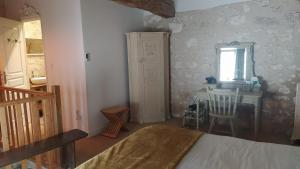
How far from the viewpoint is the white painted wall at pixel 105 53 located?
3434 mm

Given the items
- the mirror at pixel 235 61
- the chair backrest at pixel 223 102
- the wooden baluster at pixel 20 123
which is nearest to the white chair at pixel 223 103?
the chair backrest at pixel 223 102

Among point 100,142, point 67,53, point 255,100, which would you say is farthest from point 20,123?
point 255,100

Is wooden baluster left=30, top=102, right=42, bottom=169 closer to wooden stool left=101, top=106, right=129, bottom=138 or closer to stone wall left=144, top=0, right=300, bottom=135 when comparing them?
wooden stool left=101, top=106, right=129, bottom=138

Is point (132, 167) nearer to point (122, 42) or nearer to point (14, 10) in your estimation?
point (122, 42)

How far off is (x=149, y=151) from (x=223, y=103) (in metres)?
1.99

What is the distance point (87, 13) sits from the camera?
131 inches

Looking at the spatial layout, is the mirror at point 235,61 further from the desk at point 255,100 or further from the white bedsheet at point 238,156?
the white bedsheet at point 238,156

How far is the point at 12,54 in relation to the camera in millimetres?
3963

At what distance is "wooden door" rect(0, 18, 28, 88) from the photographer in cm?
379

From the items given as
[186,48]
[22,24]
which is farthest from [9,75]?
[186,48]

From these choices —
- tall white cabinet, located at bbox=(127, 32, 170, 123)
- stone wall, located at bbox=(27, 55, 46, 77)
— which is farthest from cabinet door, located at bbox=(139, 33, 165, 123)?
stone wall, located at bbox=(27, 55, 46, 77)

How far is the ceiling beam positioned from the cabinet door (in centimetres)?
43

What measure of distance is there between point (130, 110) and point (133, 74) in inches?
28.1

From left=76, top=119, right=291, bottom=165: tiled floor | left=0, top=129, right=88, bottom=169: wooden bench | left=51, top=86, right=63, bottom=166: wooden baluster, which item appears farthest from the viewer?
left=76, top=119, right=291, bottom=165: tiled floor
